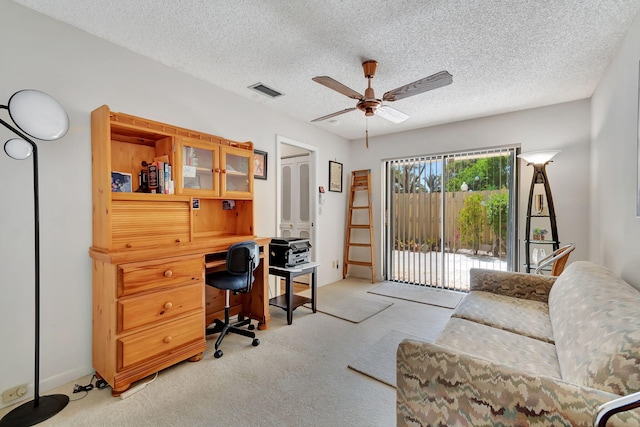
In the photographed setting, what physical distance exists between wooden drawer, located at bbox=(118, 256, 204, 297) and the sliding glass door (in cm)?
340

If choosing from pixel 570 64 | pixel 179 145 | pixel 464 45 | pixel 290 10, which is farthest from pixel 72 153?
pixel 570 64

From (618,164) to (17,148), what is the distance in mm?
4088

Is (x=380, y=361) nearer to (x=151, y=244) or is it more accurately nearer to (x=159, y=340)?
(x=159, y=340)

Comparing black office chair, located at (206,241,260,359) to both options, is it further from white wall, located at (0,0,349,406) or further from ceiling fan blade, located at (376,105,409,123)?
ceiling fan blade, located at (376,105,409,123)

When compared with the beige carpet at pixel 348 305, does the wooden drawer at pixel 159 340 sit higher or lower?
higher

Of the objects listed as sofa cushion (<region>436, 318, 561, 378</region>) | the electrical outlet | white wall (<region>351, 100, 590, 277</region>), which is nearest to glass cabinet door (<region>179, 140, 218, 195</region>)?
the electrical outlet

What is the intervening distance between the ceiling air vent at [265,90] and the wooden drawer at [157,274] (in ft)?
6.02

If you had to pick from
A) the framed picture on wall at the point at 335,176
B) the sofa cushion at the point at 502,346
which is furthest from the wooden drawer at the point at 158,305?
the framed picture on wall at the point at 335,176

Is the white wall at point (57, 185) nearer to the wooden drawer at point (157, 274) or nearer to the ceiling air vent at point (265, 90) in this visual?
the wooden drawer at point (157, 274)

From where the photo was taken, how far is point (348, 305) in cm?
354

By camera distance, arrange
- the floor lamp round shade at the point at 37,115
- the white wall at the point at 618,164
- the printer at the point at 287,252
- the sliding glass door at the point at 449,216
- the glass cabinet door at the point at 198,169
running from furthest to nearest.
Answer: the sliding glass door at the point at 449,216 → the printer at the point at 287,252 → the glass cabinet door at the point at 198,169 → the white wall at the point at 618,164 → the floor lamp round shade at the point at 37,115

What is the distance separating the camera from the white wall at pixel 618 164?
1.82 metres

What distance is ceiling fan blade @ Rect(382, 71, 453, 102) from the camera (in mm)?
Answer: 1988

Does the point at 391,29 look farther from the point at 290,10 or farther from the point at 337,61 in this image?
the point at 290,10
